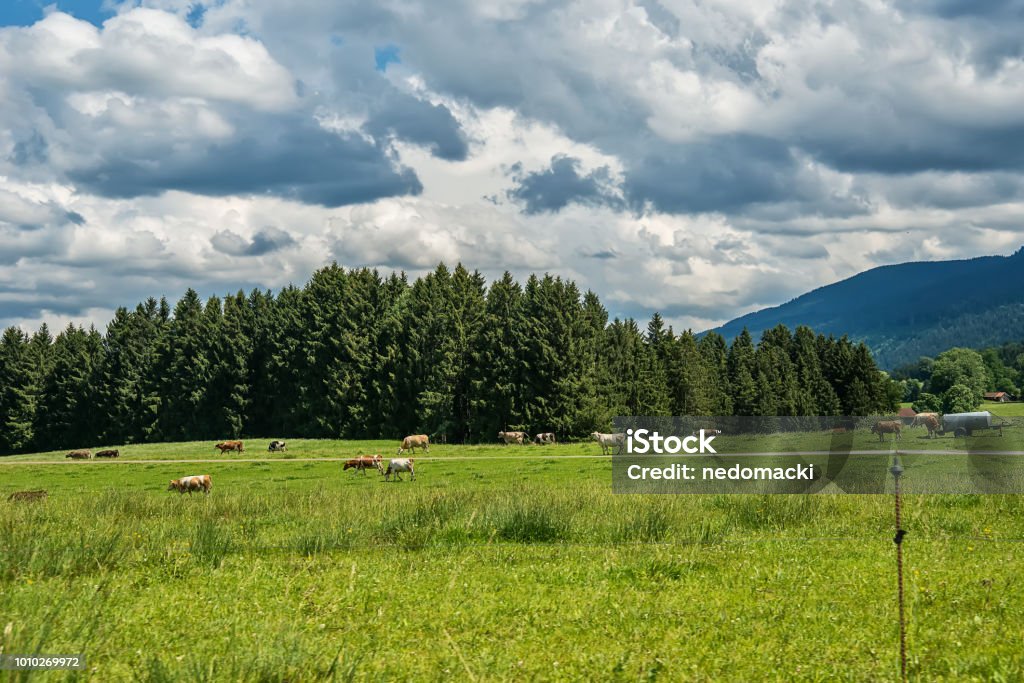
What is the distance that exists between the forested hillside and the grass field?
6088 centimetres

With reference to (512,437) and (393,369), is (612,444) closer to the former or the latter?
(512,437)

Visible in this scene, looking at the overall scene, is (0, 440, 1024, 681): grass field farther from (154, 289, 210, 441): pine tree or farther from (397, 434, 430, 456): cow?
(154, 289, 210, 441): pine tree

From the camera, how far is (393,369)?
92.9 meters

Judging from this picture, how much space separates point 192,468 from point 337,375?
139 feet

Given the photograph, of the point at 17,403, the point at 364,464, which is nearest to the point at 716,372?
the point at 364,464

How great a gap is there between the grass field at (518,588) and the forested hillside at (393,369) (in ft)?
200

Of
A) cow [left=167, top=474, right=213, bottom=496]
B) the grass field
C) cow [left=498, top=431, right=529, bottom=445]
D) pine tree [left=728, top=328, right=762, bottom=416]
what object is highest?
pine tree [left=728, top=328, right=762, bottom=416]

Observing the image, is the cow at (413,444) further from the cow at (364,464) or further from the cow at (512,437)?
the cow at (364,464)

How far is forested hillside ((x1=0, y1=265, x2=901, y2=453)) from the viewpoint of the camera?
8494cm

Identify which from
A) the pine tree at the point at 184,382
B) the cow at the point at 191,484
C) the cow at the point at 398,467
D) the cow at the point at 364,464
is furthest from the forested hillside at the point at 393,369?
the cow at the point at 191,484

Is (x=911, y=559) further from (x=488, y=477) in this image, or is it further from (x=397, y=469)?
(x=397, y=469)

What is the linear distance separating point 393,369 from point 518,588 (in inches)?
3159

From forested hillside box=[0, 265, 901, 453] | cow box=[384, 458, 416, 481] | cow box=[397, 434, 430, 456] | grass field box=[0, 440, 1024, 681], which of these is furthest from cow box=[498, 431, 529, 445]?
grass field box=[0, 440, 1024, 681]

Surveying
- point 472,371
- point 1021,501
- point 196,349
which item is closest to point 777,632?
point 1021,501
